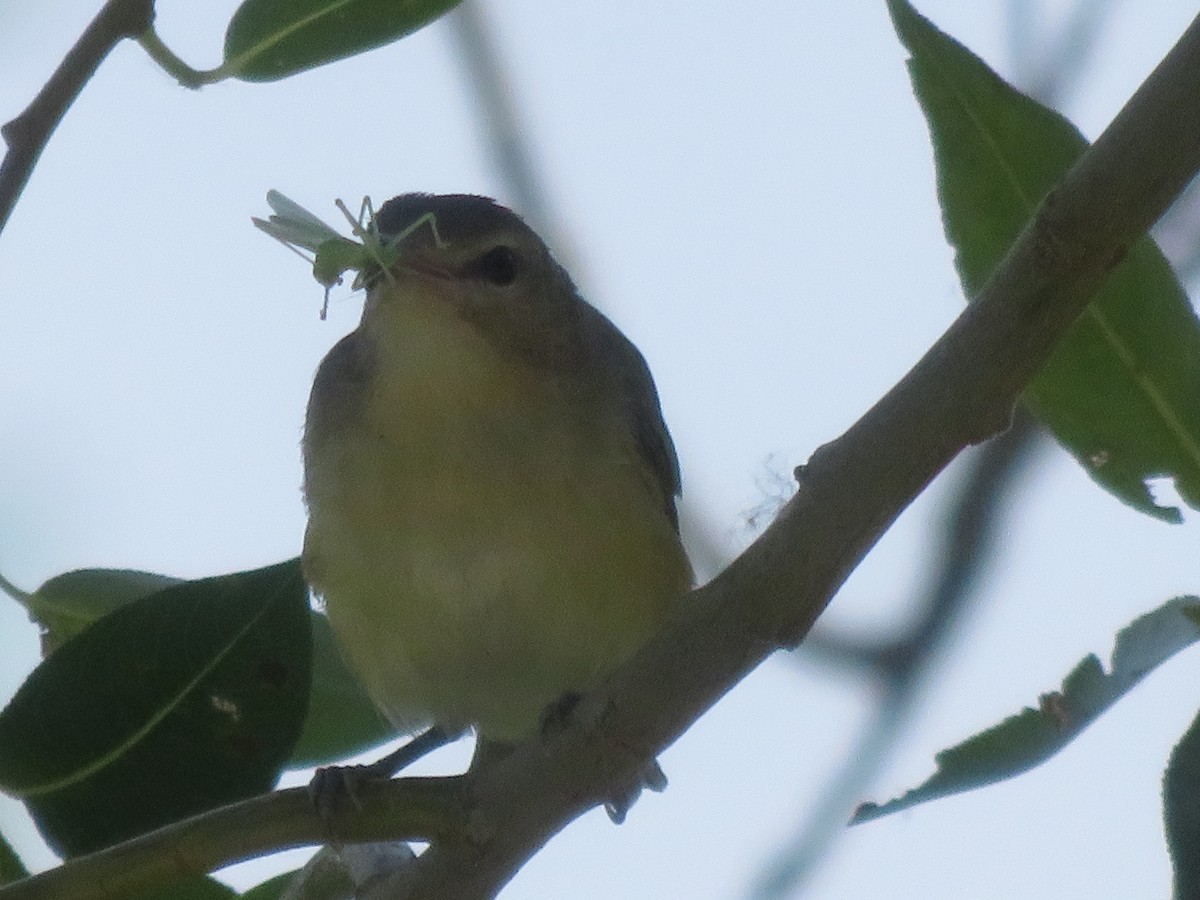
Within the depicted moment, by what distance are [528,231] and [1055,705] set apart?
8.71 ft

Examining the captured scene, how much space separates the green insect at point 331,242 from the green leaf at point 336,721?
2.00 feet

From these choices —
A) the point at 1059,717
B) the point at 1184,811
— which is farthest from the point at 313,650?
the point at 1184,811

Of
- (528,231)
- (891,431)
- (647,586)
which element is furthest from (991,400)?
(528,231)

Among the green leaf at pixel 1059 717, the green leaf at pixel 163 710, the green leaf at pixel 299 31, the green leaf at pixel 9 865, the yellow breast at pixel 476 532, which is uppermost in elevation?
the green leaf at pixel 299 31

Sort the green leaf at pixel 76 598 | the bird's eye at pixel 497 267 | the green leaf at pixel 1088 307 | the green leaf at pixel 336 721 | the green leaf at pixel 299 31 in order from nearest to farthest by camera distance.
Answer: the green leaf at pixel 1088 307
the green leaf at pixel 299 31
the green leaf at pixel 76 598
the green leaf at pixel 336 721
the bird's eye at pixel 497 267

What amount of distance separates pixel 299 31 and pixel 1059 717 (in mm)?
1271

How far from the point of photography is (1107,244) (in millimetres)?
1590

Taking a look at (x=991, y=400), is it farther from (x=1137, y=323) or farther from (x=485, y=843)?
(x=485, y=843)

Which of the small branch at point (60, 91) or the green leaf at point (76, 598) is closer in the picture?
the small branch at point (60, 91)

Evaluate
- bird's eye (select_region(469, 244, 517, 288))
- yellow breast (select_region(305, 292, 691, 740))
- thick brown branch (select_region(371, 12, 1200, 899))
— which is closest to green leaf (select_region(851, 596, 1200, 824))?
thick brown branch (select_region(371, 12, 1200, 899))

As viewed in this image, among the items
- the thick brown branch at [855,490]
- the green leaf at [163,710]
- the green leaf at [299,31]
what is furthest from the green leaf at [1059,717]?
the green leaf at [299,31]

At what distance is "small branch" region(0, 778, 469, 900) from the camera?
1.68 metres

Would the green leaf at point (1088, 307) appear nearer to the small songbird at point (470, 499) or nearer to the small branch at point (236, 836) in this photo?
the small branch at point (236, 836)

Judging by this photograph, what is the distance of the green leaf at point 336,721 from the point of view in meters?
2.62
